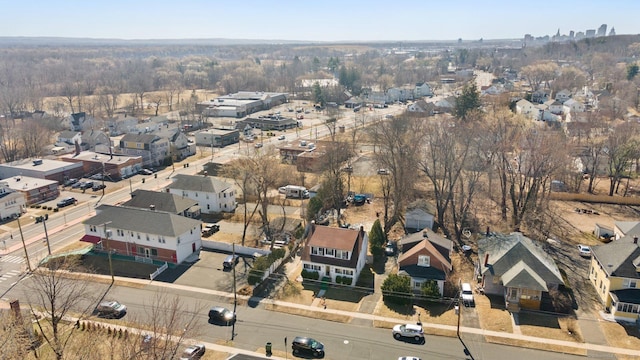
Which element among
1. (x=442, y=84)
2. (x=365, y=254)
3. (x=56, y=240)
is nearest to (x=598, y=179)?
(x=365, y=254)

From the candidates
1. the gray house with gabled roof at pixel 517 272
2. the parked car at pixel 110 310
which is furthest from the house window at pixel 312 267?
the parked car at pixel 110 310

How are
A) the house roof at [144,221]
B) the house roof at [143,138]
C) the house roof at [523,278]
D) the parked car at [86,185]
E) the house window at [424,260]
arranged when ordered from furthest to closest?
1. the house roof at [143,138]
2. the parked car at [86,185]
3. the house roof at [144,221]
4. the house window at [424,260]
5. the house roof at [523,278]

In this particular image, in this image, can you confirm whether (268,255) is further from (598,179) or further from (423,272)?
(598,179)

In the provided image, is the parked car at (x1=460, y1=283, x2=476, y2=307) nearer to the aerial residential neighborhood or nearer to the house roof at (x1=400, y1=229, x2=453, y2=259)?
the aerial residential neighborhood

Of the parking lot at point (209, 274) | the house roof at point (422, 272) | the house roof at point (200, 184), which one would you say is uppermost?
the house roof at point (200, 184)

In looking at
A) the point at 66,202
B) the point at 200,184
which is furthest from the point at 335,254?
the point at 66,202

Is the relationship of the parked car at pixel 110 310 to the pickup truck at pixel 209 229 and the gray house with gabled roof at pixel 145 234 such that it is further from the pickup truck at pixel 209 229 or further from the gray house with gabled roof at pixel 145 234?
the pickup truck at pixel 209 229
